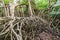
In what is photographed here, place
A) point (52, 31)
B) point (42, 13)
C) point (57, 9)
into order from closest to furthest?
point (52, 31) → point (42, 13) → point (57, 9)

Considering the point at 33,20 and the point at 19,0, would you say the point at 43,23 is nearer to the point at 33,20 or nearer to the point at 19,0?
the point at 33,20

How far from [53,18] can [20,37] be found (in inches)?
19.7

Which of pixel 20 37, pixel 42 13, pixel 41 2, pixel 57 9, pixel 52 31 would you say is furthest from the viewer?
pixel 41 2

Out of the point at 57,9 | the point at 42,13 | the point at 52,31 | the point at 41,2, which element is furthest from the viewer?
the point at 41,2

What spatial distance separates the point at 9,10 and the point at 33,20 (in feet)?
1.51

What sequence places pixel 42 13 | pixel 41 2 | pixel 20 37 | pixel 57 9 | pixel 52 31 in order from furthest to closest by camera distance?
1. pixel 41 2
2. pixel 57 9
3. pixel 42 13
4. pixel 52 31
5. pixel 20 37

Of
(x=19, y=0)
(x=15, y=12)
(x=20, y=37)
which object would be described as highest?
(x=19, y=0)

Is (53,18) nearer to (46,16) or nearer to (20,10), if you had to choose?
(46,16)

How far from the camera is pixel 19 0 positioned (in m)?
1.74

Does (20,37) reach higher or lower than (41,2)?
lower

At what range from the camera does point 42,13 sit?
58.8 inches

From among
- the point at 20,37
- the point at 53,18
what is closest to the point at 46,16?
the point at 53,18

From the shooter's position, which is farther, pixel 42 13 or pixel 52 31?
pixel 42 13

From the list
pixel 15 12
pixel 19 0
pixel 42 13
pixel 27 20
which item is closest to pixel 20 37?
pixel 27 20
